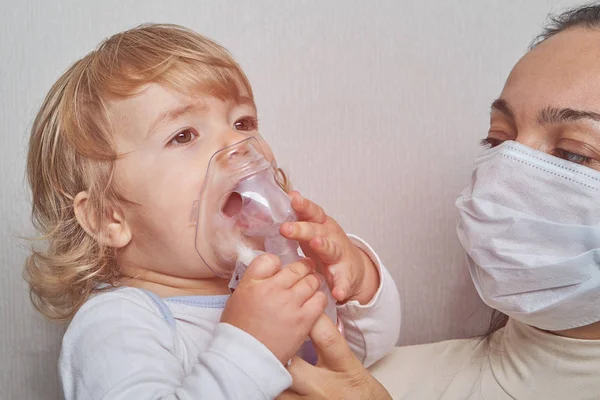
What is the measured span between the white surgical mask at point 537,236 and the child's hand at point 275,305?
317 millimetres

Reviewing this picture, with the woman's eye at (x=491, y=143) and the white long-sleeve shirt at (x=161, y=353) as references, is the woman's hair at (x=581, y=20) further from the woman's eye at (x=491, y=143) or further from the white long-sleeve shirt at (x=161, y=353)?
the white long-sleeve shirt at (x=161, y=353)

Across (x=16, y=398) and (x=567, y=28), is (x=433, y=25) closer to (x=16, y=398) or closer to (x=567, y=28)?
(x=567, y=28)

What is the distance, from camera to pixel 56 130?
1186 mm

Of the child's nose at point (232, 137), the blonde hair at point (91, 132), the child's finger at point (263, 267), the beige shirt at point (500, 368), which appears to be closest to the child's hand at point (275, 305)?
the child's finger at point (263, 267)

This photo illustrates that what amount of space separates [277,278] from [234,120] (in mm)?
325

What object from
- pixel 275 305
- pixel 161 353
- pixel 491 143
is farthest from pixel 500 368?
pixel 161 353

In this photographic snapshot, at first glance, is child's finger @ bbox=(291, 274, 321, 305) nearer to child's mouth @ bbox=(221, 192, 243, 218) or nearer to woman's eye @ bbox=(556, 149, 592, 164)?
child's mouth @ bbox=(221, 192, 243, 218)

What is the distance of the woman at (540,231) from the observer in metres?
1.03

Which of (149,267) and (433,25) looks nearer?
(149,267)

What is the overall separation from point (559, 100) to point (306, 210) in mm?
440

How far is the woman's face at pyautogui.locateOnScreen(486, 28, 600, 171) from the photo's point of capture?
41.3 inches

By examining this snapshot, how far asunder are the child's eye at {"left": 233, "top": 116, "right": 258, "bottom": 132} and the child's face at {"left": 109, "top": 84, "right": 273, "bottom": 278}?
6cm

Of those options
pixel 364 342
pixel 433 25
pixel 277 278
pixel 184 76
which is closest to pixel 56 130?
pixel 184 76

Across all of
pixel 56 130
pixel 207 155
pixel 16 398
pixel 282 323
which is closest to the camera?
pixel 282 323
